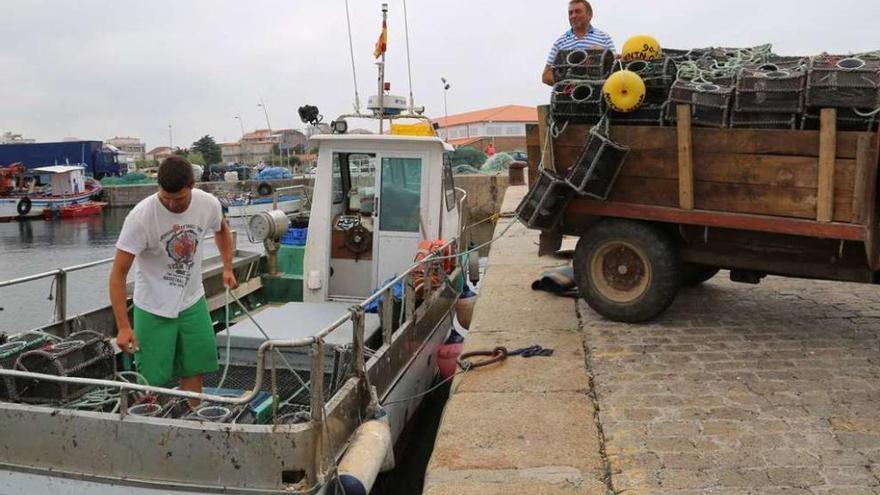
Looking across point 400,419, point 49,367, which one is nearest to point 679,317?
point 400,419

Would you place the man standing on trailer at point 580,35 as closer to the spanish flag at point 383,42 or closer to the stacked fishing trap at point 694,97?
the stacked fishing trap at point 694,97

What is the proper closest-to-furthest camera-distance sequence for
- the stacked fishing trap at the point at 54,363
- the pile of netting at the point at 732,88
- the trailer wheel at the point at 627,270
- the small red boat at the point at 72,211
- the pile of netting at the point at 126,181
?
the stacked fishing trap at the point at 54,363
the pile of netting at the point at 732,88
the trailer wheel at the point at 627,270
the small red boat at the point at 72,211
the pile of netting at the point at 126,181

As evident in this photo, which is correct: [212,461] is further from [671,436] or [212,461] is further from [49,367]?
[671,436]

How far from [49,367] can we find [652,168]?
442cm

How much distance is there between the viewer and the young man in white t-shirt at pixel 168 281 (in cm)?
404

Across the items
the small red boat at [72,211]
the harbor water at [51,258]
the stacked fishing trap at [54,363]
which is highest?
the stacked fishing trap at [54,363]

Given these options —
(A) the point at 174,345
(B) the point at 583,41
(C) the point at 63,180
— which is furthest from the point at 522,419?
(C) the point at 63,180

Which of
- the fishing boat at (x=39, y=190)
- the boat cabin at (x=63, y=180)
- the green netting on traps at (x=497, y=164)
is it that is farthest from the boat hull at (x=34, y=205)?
the green netting on traps at (x=497, y=164)

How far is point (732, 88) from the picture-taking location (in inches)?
197

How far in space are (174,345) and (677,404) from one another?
10.4ft

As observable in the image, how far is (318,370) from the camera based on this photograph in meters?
3.50

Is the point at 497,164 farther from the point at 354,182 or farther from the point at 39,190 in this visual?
the point at 39,190

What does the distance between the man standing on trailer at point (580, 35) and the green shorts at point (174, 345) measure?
3928 millimetres

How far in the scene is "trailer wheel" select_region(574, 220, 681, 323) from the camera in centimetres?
550
